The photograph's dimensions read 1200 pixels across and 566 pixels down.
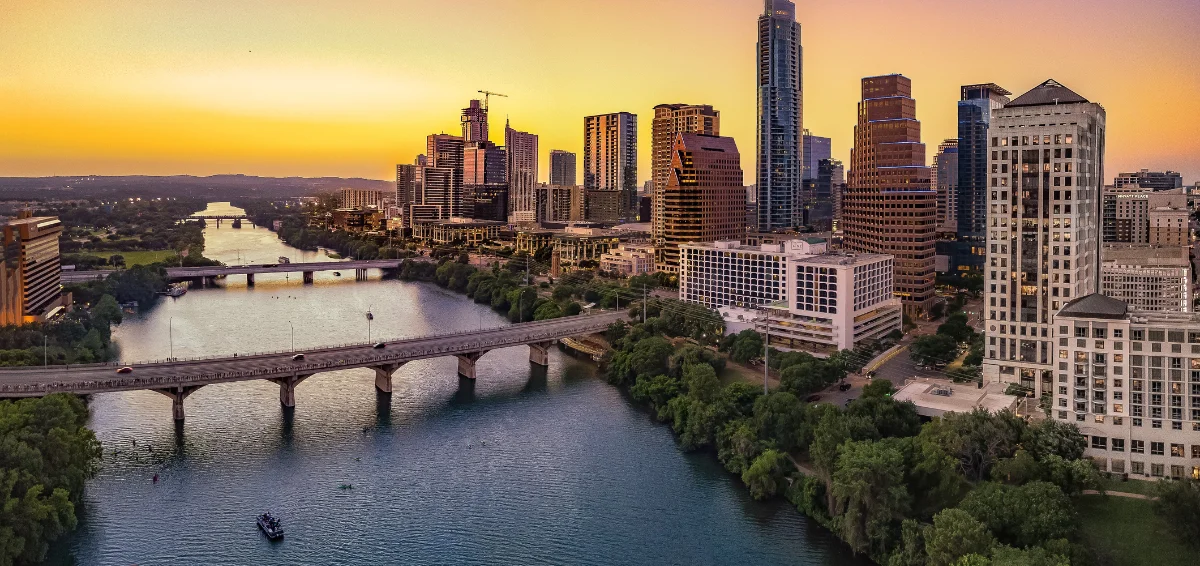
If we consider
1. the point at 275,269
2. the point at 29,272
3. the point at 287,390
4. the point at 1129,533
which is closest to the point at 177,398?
the point at 287,390

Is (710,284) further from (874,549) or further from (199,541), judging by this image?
(199,541)

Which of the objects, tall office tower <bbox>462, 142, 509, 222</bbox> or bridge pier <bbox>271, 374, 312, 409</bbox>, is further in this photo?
tall office tower <bbox>462, 142, 509, 222</bbox>

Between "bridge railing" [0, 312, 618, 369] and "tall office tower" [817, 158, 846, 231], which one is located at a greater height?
"tall office tower" [817, 158, 846, 231]

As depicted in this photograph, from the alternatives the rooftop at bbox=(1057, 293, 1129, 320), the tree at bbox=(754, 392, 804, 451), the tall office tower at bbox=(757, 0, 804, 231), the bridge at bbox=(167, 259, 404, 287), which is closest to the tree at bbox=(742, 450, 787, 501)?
the tree at bbox=(754, 392, 804, 451)

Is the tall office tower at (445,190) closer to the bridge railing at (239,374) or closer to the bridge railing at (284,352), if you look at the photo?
the bridge railing at (284,352)

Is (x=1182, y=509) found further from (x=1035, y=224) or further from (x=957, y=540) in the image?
(x=1035, y=224)

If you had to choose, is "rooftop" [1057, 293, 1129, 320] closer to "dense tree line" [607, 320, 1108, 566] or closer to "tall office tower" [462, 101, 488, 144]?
"dense tree line" [607, 320, 1108, 566]

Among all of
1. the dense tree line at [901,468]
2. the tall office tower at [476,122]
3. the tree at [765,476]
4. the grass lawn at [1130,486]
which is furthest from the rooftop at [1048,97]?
the tall office tower at [476,122]
